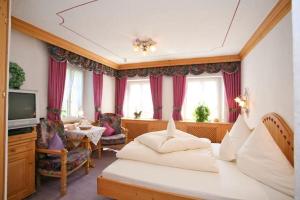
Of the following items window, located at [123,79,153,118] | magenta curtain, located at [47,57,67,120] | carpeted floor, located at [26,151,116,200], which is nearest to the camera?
carpeted floor, located at [26,151,116,200]

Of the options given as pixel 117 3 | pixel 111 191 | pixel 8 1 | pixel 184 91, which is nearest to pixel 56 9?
pixel 8 1

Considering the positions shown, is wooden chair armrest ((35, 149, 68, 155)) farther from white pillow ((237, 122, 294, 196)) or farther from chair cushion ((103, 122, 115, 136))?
white pillow ((237, 122, 294, 196))

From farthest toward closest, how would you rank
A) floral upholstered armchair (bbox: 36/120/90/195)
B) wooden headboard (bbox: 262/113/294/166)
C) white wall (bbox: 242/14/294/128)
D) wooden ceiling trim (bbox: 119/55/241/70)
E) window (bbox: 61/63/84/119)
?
1. wooden ceiling trim (bbox: 119/55/241/70)
2. window (bbox: 61/63/84/119)
3. floral upholstered armchair (bbox: 36/120/90/195)
4. white wall (bbox: 242/14/294/128)
5. wooden headboard (bbox: 262/113/294/166)

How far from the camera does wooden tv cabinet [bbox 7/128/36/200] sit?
6.48 feet

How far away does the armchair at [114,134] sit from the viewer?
3802 millimetres

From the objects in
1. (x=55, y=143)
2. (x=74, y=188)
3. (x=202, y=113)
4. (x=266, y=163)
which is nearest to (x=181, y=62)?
(x=202, y=113)

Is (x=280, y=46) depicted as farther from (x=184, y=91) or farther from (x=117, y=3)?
(x=184, y=91)

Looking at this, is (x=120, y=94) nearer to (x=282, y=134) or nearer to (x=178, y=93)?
(x=178, y=93)

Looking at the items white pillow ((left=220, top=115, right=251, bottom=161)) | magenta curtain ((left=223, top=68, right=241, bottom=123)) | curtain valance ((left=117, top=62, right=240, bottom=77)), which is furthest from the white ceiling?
white pillow ((left=220, top=115, right=251, bottom=161))

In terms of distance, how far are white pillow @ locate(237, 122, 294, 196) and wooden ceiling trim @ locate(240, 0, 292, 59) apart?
1402 mm

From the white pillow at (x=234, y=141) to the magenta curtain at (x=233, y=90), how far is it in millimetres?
1846

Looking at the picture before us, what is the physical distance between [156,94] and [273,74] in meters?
3.12

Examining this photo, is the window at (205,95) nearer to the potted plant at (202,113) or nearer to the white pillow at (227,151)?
the potted plant at (202,113)

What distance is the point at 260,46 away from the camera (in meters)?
2.73
